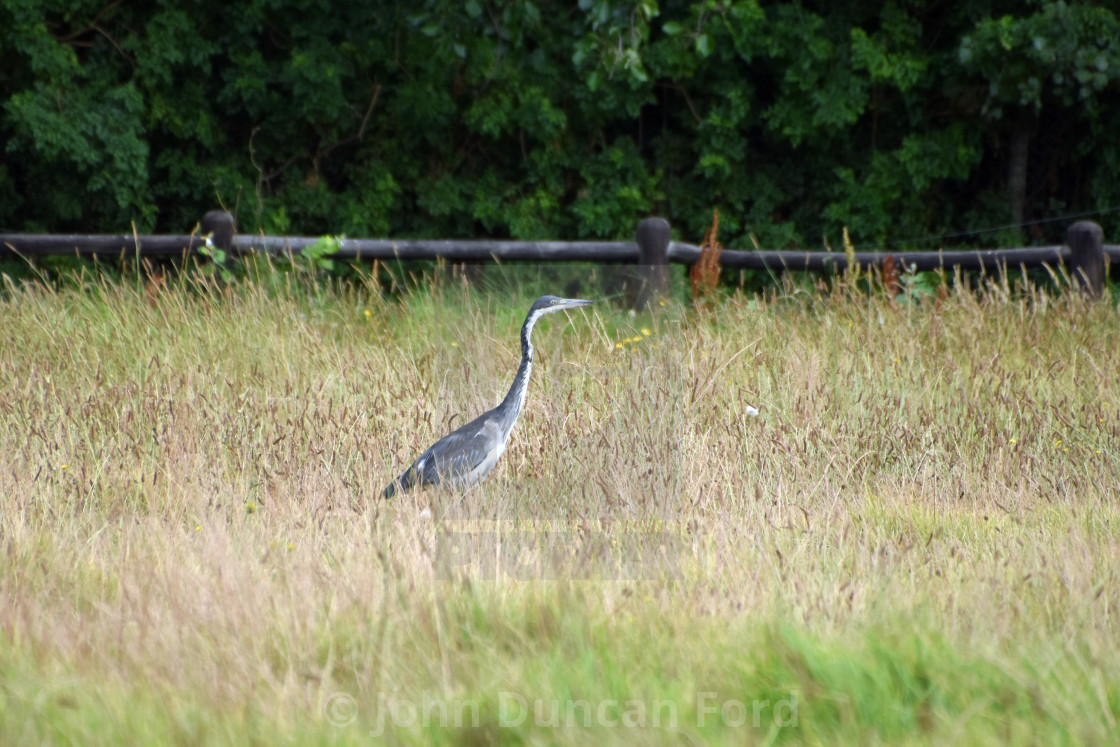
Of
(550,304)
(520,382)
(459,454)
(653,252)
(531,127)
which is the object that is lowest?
(459,454)

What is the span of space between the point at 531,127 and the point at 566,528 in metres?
10.2

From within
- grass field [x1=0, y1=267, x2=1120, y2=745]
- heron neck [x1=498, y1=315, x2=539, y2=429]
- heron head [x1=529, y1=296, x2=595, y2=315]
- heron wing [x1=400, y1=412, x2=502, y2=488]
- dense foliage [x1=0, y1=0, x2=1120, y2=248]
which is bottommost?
grass field [x1=0, y1=267, x2=1120, y2=745]

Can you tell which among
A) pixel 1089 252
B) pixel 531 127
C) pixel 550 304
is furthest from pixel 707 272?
pixel 531 127

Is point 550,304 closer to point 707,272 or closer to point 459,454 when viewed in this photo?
point 459,454

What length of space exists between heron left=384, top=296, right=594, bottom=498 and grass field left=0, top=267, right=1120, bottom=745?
87 millimetres

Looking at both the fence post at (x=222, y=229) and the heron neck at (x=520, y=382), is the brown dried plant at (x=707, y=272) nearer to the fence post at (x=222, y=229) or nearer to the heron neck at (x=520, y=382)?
the fence post at (x=222, y=229)

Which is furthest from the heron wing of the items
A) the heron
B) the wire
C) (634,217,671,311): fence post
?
the wire

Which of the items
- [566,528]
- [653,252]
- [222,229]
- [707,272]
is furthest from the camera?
[653,252]

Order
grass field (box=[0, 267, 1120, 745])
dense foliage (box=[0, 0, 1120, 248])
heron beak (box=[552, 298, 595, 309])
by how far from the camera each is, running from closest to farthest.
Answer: grass field (box=[0, 267, 1120, 745])
heron beak (box=[552, 298, 595, 309])
dense foliage (box=[0, 0, 1120, 248])

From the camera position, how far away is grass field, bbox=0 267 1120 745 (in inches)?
95.8

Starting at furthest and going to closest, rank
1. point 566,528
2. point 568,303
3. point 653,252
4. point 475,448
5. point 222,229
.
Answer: point 653,252 → point 222,229 → point 568,303 → point 475,448 → point 566,528

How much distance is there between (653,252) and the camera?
8258 mm

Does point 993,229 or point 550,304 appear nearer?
point 550,304

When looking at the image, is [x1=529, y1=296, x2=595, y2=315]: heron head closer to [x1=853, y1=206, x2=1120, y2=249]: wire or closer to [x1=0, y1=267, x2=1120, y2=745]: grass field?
[x1=0, y1=267, x2=1120, y2=745]: grass field
